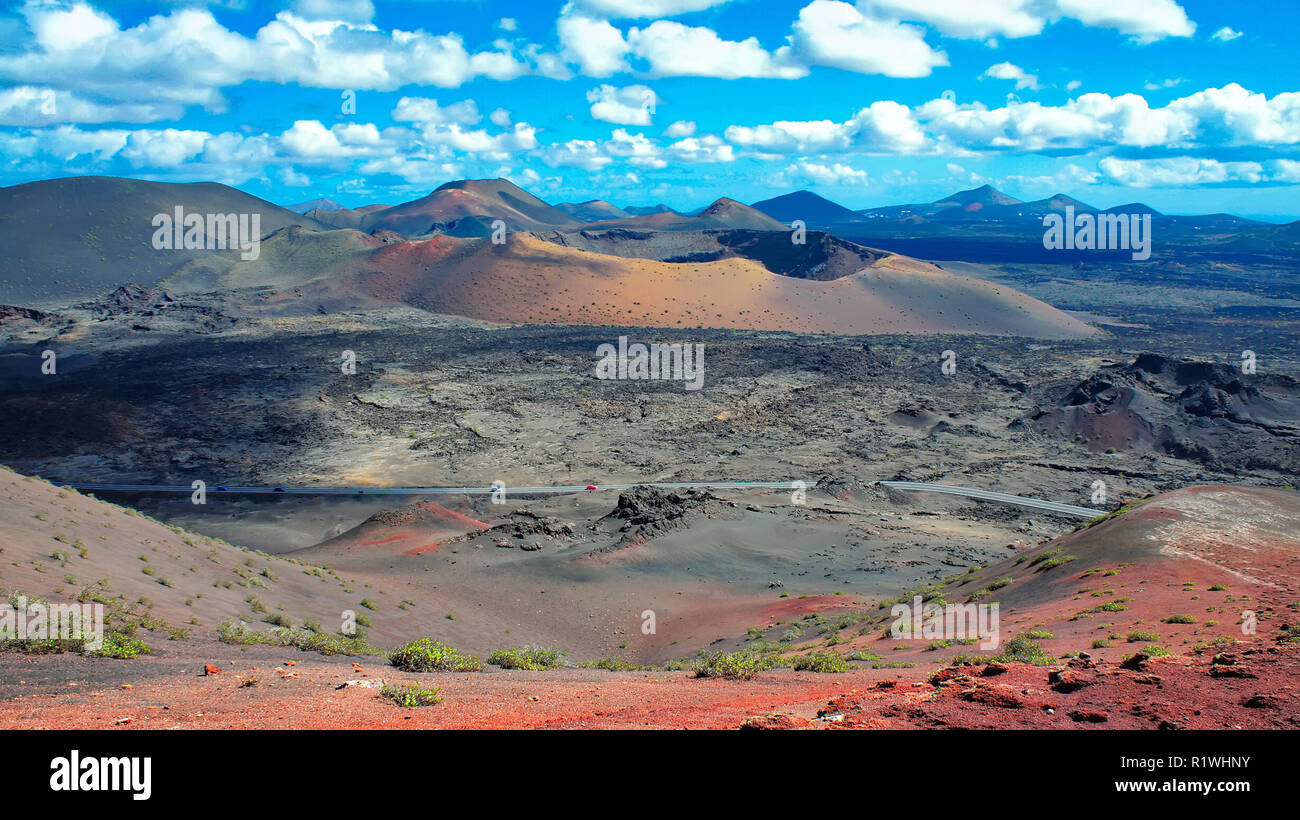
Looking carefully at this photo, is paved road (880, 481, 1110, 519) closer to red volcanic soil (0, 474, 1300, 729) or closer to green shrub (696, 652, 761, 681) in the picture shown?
red volcanic soil (0, 474, 1300, 729)

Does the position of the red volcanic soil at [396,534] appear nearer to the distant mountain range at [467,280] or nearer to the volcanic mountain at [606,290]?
the volcanic mountain at [606,290]

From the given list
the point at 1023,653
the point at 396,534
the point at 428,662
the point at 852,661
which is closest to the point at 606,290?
the point at 396,534

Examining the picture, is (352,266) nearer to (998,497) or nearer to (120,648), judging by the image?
(998,497)

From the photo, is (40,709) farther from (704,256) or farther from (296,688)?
(704,256)

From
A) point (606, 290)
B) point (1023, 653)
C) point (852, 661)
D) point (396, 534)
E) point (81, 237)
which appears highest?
point (81, 237)

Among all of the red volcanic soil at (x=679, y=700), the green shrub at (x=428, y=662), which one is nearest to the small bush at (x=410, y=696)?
the red volcanic soil at (x=679, y=700)

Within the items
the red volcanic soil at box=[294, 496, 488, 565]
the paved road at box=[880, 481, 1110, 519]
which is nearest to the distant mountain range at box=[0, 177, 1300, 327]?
the paved road at box=[880, 481, 1110, 519]
